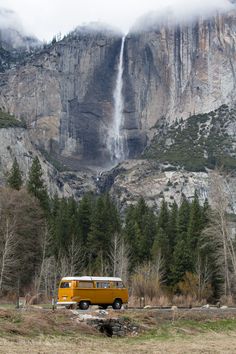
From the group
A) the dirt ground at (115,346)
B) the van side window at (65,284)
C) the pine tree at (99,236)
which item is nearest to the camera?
the dirt ground at (115,346)

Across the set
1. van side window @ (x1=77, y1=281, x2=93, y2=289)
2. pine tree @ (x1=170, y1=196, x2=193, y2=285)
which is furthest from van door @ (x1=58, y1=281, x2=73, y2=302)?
pine tree @ (x1=170, y1=196, x2=193, y2=285)

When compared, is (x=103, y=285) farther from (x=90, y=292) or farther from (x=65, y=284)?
(x=65, y=284)

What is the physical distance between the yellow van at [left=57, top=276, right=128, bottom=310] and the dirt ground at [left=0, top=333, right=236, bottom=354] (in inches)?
394

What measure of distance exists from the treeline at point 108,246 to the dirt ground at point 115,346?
29.4 metres

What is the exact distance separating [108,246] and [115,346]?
169 ft

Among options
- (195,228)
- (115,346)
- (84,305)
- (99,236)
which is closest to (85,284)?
(84,305)

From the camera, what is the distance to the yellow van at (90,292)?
3278 centimetres

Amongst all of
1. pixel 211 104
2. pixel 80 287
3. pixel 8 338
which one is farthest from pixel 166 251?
pixel 211 104

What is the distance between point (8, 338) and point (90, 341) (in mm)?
3320

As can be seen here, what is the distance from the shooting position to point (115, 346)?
20.7 m

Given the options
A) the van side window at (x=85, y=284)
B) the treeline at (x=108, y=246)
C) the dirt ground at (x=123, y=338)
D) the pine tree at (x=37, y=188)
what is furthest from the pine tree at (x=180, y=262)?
the dirt ground at (x=123, y=338)

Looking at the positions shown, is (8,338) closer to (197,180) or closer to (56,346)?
(56,346)

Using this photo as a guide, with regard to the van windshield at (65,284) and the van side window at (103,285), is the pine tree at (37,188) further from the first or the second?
the van side window at (103,285)

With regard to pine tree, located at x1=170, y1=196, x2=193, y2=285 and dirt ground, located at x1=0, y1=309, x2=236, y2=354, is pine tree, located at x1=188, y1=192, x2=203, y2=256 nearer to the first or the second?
pine tree, located at x1=170, y1=196, x2=193, y2=285
